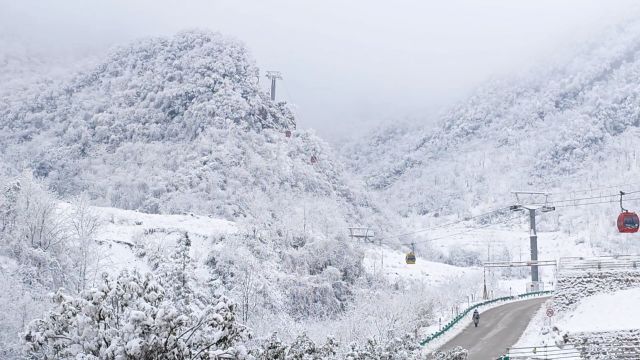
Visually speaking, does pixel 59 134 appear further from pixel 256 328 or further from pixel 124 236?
pixel 256 328

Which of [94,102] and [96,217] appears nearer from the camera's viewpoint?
[96,217]

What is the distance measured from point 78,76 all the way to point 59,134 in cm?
2933

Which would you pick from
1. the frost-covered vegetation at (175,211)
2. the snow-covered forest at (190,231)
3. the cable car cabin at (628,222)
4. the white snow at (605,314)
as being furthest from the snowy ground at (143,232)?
the cable car cabin at (628,222)

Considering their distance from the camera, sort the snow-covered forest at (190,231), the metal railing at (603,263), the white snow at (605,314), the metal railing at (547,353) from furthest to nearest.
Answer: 1. the metal railing at (603,263)
2. the white snow at (605,314)
3. the metal railing at (547,353)
4. the snow-covered forest at (190,231)

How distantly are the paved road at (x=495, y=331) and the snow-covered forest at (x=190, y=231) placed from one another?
3.64 m

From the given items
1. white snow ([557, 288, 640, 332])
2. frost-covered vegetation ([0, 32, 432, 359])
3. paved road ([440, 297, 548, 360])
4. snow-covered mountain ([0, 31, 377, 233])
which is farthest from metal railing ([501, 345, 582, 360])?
snow-covered mountain ([0, 31, 377, 233])

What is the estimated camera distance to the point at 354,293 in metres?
84.2

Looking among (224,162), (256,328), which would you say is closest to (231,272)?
(256,328)

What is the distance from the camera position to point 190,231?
3361 inches

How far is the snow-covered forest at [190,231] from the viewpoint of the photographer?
40.5 feet

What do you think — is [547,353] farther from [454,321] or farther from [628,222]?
[454,321]

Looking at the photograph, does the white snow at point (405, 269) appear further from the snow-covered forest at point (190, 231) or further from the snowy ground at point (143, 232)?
the snowy ground at point (143, 232)

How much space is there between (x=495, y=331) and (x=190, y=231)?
48355mm

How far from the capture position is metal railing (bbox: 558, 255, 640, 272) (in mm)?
38250
